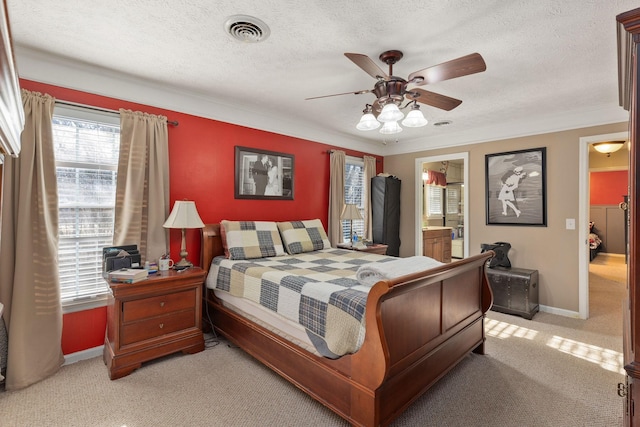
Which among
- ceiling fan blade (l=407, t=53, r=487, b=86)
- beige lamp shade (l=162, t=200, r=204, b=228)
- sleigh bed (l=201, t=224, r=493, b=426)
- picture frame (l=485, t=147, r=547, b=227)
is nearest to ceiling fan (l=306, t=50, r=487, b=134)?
ceiling fan blade (l=407, t=53, r=487, b=86)

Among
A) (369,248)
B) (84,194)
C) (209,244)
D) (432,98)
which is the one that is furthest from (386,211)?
(84,194)

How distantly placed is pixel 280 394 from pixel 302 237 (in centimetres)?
183

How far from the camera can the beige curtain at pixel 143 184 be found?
9.21 feet

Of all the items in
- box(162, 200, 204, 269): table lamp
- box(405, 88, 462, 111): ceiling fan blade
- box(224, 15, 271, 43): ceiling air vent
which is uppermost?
box(224, 15, 271, 43): ceiling air vent

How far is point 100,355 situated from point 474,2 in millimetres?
3930

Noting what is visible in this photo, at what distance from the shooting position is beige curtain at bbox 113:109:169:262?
9.21 feet

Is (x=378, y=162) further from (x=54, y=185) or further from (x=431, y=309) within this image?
(x=54, y=185)

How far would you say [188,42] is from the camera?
88.7 inches

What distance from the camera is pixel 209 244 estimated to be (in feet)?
10.7

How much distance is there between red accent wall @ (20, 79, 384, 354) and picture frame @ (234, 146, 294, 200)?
0.07 meters

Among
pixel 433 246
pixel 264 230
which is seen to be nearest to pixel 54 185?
pixel 264 230

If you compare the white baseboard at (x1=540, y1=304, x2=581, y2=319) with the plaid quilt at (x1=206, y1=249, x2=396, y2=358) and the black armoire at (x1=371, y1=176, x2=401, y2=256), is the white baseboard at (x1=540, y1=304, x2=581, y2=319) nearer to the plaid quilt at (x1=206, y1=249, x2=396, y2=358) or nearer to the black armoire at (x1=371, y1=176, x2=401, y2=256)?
the black armoire at (x1=371, y1=176, x2=401, y2=256)

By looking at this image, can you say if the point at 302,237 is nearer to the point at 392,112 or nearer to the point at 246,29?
the point at 392,112

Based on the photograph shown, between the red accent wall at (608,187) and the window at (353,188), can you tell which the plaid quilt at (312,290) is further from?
the red accent wall at (608,187)
